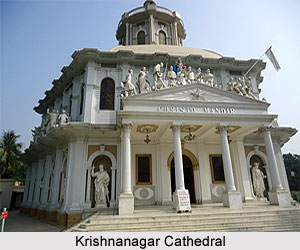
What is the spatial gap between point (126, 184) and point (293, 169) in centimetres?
5054

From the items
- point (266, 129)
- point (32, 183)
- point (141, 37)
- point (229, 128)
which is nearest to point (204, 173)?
point (229, 128)

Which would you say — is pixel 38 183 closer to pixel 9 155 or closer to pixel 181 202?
pixel 181 202

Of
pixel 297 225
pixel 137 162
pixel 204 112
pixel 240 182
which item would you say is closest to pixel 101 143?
pixel 137 162

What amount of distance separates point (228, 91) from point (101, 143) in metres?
9.57

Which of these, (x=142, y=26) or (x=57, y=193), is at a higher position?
(x=142, y=26)

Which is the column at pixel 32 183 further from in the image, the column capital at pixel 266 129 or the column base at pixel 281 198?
the column capital at pixel 266 129

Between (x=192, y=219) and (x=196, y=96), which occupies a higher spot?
(x=196, y=96)

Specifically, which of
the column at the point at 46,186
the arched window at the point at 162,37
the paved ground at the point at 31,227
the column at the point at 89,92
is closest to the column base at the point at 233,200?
the paved ground at the point at 31,227

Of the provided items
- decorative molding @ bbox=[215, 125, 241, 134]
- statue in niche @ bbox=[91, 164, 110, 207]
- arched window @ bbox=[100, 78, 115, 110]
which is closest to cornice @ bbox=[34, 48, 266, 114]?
arched window @ bbox=[100, 78, 115, 110]

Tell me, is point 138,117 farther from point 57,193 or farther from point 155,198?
point 57,193

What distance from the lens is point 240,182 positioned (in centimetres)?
1527

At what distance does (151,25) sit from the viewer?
1062 inches

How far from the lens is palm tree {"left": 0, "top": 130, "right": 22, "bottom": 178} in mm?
33494

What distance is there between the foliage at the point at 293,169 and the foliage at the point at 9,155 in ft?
170
